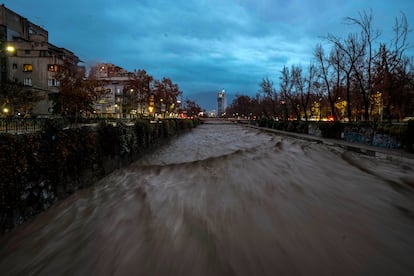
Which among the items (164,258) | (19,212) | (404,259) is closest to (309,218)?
(404,259)

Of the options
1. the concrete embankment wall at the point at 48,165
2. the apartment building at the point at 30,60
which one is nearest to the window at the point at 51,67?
the apartment building at the point at 30,60

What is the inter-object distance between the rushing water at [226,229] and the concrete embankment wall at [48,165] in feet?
1.51

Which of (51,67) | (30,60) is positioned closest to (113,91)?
(51,67)

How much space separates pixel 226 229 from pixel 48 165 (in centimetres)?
566

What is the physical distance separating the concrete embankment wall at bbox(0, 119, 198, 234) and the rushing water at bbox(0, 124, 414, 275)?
459mm

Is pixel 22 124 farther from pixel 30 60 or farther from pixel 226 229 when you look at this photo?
pixel 30 60

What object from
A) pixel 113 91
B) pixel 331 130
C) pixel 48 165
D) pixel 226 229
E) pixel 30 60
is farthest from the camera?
pixel 113 91

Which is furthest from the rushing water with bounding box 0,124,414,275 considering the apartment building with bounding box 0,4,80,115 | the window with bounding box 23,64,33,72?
the window with bounding box 23,64,33,72

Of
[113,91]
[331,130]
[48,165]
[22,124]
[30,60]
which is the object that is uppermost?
[30,60]

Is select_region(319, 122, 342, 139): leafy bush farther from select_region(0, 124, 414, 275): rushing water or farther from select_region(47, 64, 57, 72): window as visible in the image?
select_region(47, 64, 57, 72): window

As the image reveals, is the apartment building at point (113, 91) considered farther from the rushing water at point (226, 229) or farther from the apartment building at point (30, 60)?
the rushing water at point (226, 229)

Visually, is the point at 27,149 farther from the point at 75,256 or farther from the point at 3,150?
the point at 75,256

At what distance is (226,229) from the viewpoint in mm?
6480

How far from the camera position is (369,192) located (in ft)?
32.0
